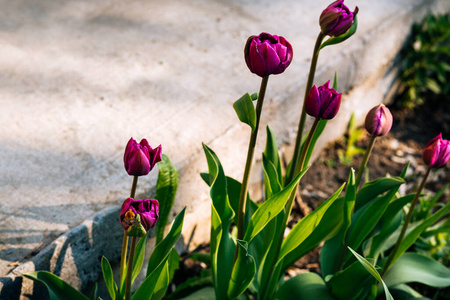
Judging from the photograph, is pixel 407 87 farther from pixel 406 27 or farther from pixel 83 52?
pixel 83 52

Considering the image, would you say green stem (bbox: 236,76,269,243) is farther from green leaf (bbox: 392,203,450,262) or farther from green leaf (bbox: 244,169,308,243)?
green leaf (bbox: 392,203,450,262)

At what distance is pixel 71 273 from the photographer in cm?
138

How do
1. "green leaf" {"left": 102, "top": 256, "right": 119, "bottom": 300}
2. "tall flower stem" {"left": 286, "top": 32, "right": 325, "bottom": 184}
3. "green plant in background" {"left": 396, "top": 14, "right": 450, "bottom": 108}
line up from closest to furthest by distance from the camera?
"tall flower stem" {"left": 286, "top": 32, "right": 325, "bottom": 184}, "green leaf" {"left": 102, "top": 256, "right": 119, "bottom": 300}, "green plant in background" {"left": 396, "top": 14, "right": 450, "bottom": 108}

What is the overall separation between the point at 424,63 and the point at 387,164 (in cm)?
88

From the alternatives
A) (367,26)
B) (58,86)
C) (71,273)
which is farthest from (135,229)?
(367,26)

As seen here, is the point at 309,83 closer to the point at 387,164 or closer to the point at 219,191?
the point at 219,191

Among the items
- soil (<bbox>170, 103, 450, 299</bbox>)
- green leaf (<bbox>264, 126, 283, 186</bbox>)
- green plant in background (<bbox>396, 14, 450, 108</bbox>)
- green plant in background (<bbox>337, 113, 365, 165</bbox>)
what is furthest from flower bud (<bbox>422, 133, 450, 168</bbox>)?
green plant in background (<bbox>396, 14, 450, 108</bbox>)

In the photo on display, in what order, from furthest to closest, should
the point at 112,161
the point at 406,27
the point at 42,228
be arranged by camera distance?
the point at 406,27 → the point at 112,161 → the point at 42,228

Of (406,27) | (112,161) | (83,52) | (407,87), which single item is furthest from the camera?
(407,87)

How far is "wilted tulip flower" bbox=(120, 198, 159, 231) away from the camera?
0.98 metres

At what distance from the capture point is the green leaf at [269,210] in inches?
45.3

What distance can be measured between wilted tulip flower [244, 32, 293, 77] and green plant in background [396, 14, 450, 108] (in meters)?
2.28

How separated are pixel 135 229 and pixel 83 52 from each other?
1.45 meters

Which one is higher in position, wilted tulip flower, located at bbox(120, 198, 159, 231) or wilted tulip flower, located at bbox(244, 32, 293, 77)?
wilted tulip flower, located at bbox(244, 32, 293, 77)
